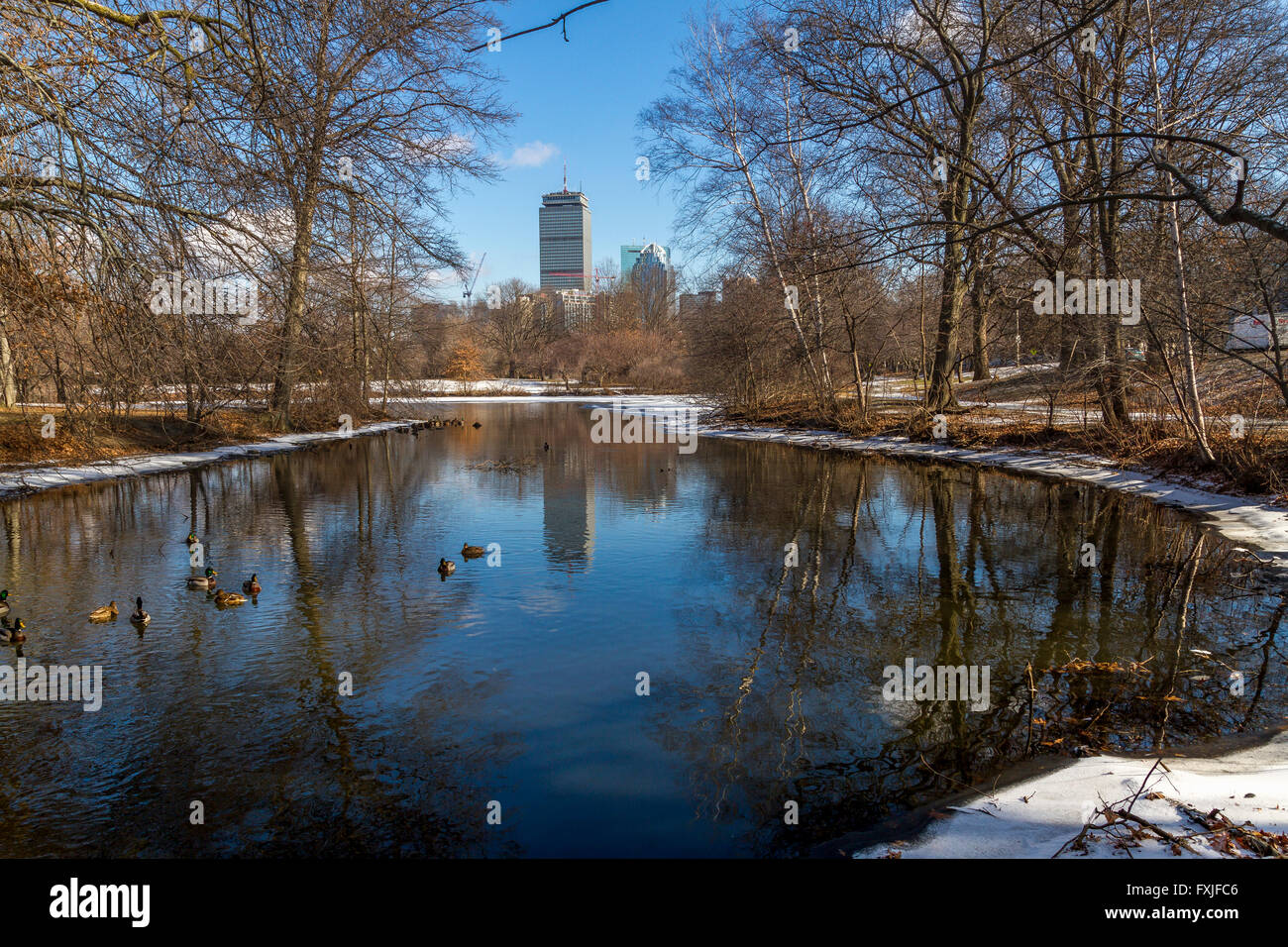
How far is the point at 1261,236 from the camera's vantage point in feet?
38.1

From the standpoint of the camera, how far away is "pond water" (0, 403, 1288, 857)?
13.9ft

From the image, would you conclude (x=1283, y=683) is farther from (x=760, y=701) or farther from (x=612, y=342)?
(x=612, y=342)

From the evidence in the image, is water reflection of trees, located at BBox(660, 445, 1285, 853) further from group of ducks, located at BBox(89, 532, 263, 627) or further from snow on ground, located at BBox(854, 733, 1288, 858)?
group of ducks, located at BBox(89, 532, 263, 627)

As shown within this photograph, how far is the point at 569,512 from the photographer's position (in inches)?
533

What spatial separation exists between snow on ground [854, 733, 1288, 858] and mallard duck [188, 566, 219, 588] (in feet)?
24.5

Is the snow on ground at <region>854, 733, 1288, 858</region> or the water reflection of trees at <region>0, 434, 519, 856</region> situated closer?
the snow on ground at <region>854, 733, 1288, 858</region>

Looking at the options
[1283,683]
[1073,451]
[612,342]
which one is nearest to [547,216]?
[612,342]

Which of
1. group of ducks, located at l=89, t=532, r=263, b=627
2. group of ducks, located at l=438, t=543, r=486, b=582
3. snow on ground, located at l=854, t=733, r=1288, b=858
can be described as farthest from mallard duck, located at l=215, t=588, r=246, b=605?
snow on ground, located at l=854, t=733, r=1288, b=858

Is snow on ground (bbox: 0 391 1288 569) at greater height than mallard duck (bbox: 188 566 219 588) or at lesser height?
greater

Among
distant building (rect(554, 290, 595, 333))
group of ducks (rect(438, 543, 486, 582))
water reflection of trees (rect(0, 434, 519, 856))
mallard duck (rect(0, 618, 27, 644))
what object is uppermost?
distant building (rect(554, 290, 595, 333))

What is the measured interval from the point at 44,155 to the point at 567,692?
5.78 meters

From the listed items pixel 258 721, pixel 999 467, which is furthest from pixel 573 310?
pixel 258 721

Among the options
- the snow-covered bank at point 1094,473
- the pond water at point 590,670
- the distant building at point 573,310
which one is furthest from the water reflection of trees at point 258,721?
the distant building at point 573,310

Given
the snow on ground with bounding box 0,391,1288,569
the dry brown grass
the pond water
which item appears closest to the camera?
the pond water
